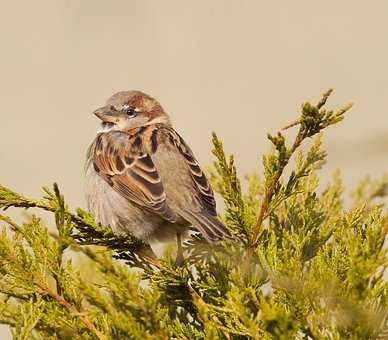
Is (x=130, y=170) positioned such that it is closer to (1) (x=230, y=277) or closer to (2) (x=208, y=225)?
(2) (x=208, y=225)

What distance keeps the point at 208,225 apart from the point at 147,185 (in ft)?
1.55

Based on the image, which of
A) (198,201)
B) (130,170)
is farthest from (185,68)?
(198,201)

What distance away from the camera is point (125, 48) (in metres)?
7.00

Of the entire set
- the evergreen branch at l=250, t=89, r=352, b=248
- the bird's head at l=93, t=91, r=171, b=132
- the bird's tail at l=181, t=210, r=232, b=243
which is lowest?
the bird's tail at l=181, t=210, r=232, b=243

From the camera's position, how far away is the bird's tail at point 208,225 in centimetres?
223

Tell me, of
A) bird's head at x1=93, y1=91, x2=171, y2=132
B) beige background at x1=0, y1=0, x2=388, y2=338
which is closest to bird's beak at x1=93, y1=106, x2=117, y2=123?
bird's head at x1=93, y1=91, x2=171, y2=132

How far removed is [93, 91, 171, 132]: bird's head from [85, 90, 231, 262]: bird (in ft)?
0.54

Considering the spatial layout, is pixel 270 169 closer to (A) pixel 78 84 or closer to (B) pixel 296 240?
(B) pixel 296 240

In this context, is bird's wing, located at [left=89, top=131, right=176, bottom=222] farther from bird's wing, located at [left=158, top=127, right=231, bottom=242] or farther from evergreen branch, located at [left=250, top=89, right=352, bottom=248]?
evergreen branch, located at [left=250, top=89, right=352, bottom=248]

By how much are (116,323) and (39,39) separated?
5750 millimetres

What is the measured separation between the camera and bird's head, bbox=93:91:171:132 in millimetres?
3246

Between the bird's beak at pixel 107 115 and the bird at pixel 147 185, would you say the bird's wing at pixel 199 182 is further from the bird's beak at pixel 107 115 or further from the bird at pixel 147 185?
the bird's beak at pixel 107 115

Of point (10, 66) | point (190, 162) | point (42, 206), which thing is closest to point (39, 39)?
point (10, 66)

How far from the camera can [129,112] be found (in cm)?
332
